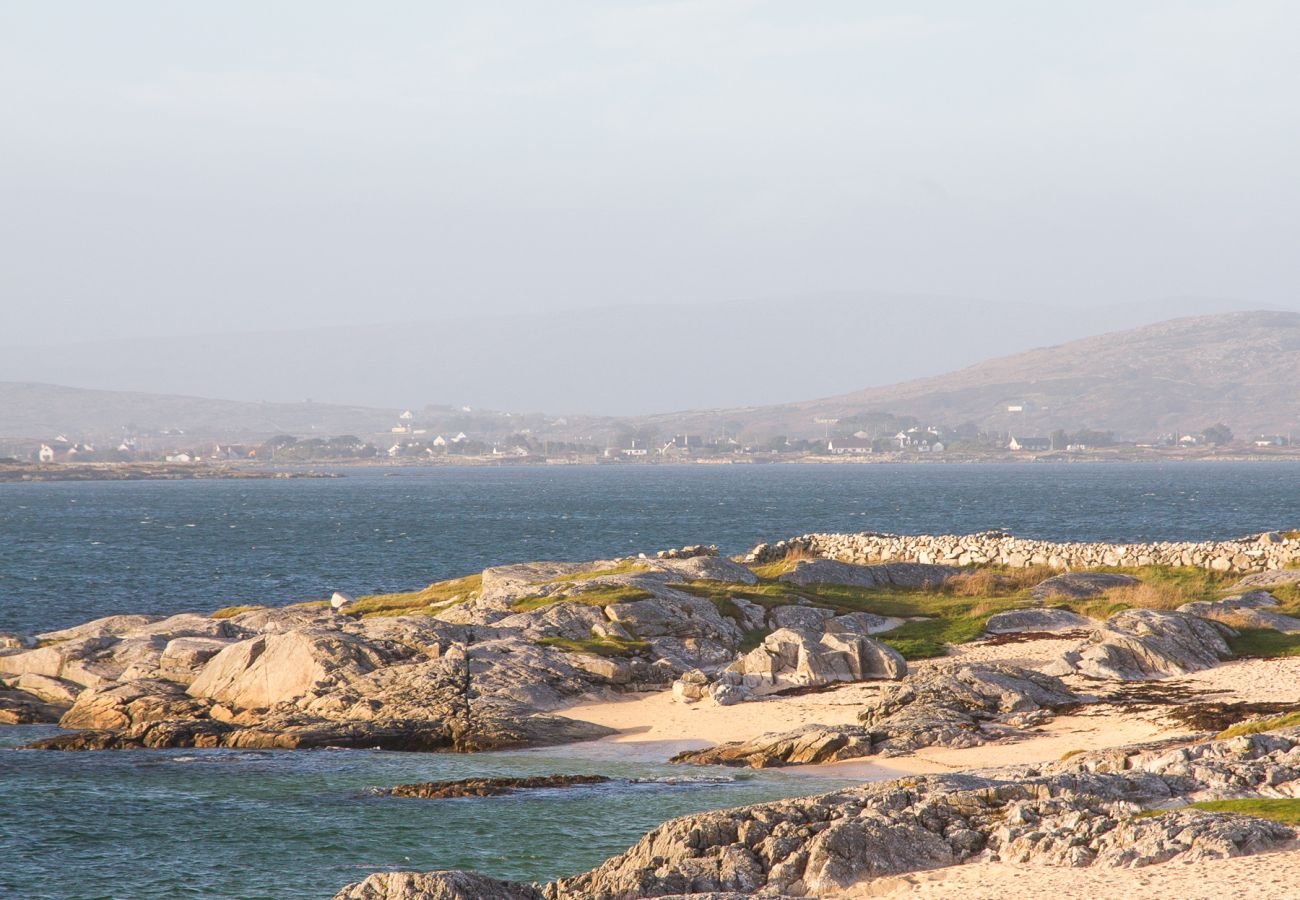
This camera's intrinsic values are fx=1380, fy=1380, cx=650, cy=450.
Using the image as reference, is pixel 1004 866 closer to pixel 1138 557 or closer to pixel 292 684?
pixel 292 684

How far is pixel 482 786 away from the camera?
26500 millimetres

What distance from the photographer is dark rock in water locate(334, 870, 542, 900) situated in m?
16.0

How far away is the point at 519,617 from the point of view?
42000 mm

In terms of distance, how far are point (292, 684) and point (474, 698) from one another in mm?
5030

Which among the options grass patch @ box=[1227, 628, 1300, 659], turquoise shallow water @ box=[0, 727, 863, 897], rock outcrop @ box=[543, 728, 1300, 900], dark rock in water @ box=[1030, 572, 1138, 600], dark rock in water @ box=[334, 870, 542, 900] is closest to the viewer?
dark rock in water @ box=[334, 870, 542, 900]

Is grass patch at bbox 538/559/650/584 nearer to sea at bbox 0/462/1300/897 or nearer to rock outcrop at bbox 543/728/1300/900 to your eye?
sea at bbox 0/462/1300/897

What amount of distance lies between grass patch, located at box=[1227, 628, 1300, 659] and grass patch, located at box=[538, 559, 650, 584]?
20.1m

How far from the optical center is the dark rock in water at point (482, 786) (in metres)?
26.2

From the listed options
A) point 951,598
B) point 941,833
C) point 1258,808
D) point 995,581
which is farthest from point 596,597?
point 1258,808

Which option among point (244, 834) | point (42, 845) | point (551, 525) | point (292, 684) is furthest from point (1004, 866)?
point (551, 525)

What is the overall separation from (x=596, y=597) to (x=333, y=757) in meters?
14.4

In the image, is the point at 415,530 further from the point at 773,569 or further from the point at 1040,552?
the point at 1040,552

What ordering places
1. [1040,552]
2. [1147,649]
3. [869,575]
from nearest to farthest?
[1147,649], [869,575], [1040,552]

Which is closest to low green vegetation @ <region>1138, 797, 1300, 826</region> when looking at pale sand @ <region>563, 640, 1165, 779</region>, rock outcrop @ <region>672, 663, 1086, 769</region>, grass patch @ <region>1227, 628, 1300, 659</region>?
pale sand @ <region>563, 640, 1165, 779</region>
